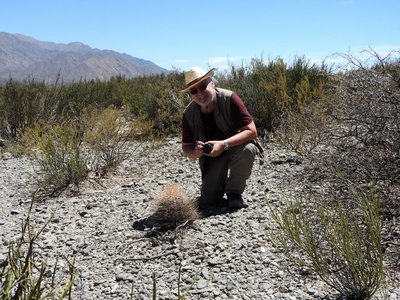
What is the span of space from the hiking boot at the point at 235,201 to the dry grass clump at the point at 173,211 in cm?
43

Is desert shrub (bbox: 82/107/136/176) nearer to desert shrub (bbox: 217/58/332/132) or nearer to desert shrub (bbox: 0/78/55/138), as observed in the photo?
desert shrub (bbox: 217/58/332/132)

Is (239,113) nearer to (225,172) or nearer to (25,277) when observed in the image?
(225,172)

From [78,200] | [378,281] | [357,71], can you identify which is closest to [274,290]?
[378,281]

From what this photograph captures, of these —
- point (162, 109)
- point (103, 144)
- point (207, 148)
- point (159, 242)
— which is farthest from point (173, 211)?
point (162, 109)

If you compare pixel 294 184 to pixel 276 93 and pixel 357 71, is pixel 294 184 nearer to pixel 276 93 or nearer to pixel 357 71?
pixel 357 71

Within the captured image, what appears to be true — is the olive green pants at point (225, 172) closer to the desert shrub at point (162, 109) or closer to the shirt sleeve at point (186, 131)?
the shirt sleeve at point (186, 131)

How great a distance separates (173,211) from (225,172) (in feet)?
2.99

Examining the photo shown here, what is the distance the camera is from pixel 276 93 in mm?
8086

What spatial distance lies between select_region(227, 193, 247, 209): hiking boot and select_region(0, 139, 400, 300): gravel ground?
0.30 feet

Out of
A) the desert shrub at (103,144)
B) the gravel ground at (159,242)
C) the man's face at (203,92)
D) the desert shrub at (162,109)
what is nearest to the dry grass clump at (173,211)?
the gravel ground at (159,242)

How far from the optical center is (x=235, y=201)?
470 centimetres

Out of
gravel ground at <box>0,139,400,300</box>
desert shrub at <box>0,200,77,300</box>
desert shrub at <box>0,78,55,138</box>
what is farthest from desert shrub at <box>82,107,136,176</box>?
desert shrub at <box>0,200,77,300</box>

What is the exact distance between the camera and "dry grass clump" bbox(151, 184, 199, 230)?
4.32 metres

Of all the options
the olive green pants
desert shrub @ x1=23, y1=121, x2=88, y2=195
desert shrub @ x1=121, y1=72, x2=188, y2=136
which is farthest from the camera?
desert shrub @ x1=121, y1=72, x2=188, y2=136
